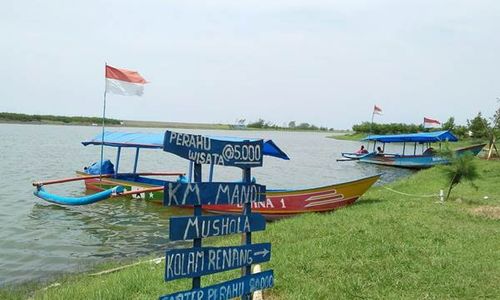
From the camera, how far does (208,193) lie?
13.7 ft

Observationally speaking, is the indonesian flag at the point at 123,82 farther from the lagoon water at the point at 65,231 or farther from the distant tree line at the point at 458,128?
the distant tree line at the point at 458,128

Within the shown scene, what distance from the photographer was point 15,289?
8.61m

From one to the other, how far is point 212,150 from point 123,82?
44.0ft

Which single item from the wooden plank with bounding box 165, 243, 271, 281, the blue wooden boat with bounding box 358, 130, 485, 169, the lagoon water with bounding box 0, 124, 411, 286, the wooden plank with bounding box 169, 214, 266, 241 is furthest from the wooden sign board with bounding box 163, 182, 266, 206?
the blue wooden boat with bounding box 358, 130, 485, 169

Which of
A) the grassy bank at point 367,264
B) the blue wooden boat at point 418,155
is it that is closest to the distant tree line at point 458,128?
the blue wooden boat at point 418,155

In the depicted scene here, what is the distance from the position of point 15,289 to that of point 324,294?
5.62m

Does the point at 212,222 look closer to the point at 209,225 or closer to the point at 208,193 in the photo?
the point at 209,225

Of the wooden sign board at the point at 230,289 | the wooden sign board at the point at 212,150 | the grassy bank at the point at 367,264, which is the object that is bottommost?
the grassy bank at the point at 367,264

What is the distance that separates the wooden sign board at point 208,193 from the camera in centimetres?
396

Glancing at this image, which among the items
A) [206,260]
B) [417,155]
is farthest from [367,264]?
[417,155]

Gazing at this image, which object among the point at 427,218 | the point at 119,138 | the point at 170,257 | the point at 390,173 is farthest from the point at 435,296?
the point at 390,173

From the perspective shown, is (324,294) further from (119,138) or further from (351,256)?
(119,138)

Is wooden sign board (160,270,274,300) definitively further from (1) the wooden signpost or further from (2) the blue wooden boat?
(2) the blue wooden boat

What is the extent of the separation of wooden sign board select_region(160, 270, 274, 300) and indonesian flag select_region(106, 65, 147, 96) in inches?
518
